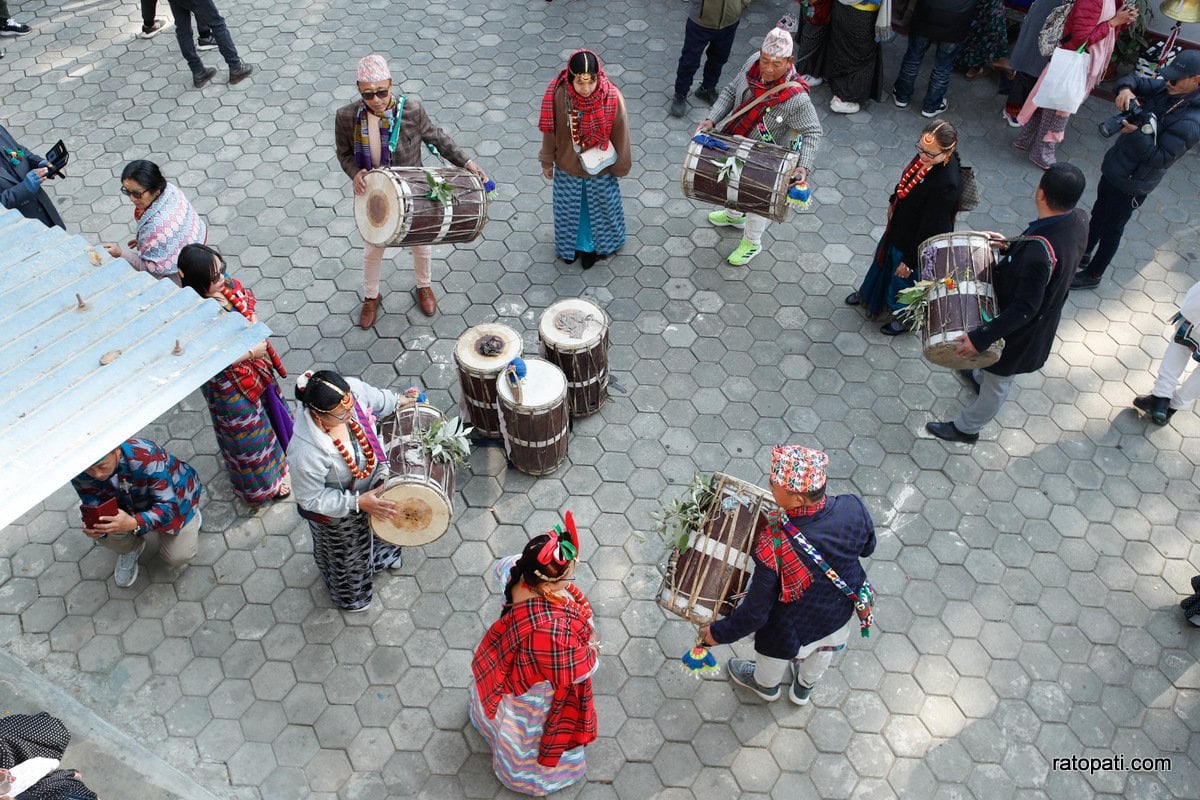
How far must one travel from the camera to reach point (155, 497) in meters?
5.26

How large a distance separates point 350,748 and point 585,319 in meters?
2.97

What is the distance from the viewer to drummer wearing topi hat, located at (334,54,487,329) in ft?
20.0

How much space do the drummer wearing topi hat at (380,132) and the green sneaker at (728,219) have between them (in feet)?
7.63

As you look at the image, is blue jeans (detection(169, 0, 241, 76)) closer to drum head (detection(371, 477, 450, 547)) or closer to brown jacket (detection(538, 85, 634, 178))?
brown jacket (detection(538, 85, 634, 178))

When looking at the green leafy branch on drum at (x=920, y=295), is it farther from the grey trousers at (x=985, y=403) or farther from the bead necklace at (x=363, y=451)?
the bead necklace at (x=363, y=451)

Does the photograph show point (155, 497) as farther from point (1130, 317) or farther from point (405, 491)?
point (1130, 317)

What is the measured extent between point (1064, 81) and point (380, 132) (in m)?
6.06

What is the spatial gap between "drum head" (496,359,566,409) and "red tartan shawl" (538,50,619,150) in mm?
1925

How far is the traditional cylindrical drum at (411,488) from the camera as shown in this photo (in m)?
4.80

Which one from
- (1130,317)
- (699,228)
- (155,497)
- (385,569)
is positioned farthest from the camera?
(699,228)

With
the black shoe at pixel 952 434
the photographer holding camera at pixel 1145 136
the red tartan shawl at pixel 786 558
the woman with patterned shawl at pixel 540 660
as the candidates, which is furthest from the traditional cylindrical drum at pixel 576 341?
the photographer holding camera at pixel 1145 136

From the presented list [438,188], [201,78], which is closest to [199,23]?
[201,78]

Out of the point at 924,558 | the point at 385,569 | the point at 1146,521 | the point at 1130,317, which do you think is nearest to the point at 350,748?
the point at 385,569

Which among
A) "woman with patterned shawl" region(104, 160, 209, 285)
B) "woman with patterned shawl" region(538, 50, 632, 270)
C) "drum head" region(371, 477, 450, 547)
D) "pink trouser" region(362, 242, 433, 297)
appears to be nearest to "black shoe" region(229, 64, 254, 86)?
"pink trouser" region(362, 242, 433, 297)
